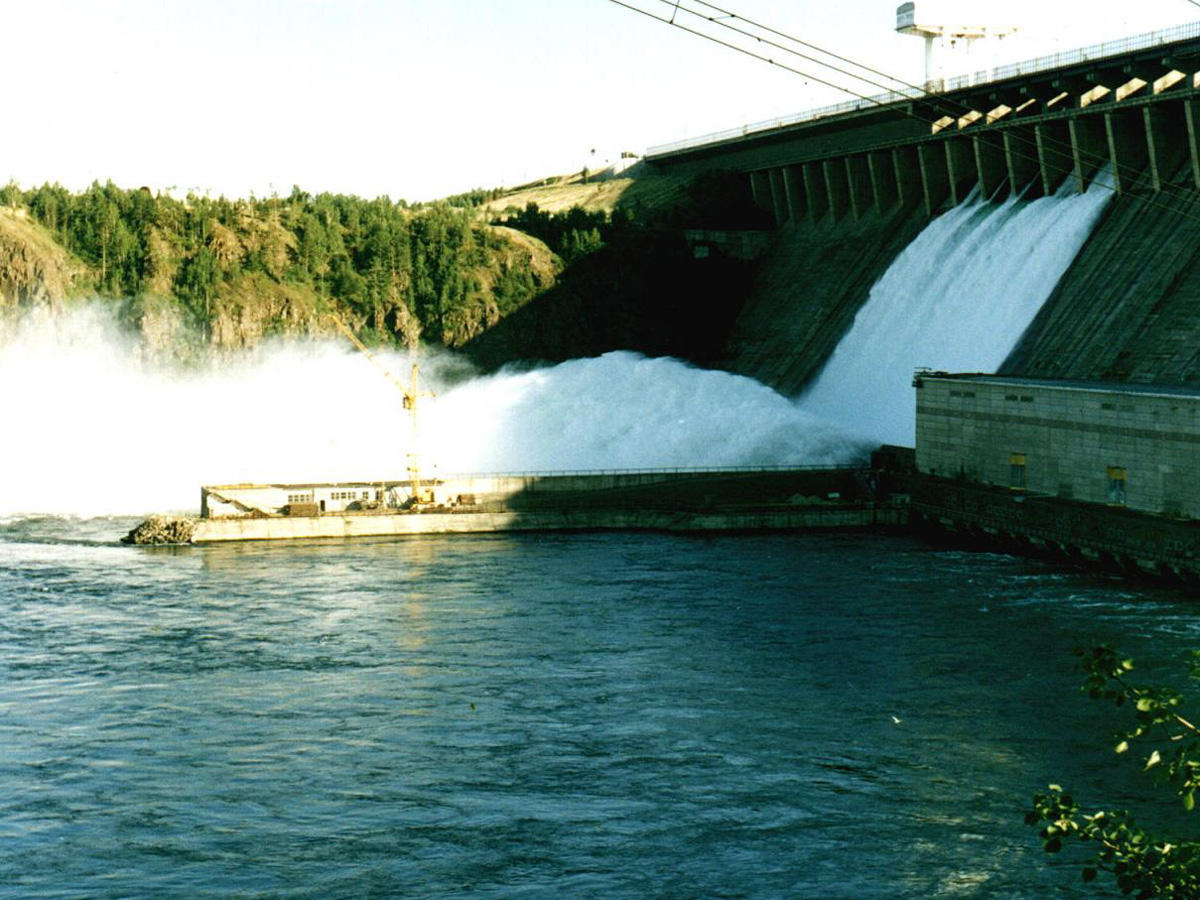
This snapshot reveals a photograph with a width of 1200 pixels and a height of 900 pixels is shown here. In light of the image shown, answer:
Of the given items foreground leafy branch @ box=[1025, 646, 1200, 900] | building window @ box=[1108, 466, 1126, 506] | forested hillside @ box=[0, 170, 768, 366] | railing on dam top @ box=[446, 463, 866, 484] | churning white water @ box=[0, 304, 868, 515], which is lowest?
foreground leafy branch @ box=[1025, 646, 1200, 900]

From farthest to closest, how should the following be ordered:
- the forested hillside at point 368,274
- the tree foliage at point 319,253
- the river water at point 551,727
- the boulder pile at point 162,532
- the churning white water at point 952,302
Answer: the tree foliage at point 319,253 → the forested hillside at point 368,274 → the churning white water at point 952,302 → the boulder pile at point 162,532 → the river water at point 551,727

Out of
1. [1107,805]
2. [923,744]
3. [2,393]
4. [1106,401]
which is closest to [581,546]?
[1106,401]

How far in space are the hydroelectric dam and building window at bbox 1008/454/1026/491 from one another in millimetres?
69

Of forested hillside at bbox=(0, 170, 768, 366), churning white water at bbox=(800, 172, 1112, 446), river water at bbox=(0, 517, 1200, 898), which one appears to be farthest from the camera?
forested hillside at bbox=(0, 170, 768, 366)

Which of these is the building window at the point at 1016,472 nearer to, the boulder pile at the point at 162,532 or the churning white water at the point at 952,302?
the churning white water at the point at 952,302

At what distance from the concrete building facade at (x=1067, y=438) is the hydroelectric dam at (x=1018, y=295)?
0.30ft

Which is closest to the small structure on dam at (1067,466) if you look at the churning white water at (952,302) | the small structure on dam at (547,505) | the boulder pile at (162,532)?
the small structure on dam at (547,505)

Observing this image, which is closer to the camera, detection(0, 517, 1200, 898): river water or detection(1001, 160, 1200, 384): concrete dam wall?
detection(0, 517, 1200, 898): river water

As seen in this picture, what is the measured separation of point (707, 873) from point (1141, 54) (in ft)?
213

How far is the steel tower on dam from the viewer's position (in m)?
79.6

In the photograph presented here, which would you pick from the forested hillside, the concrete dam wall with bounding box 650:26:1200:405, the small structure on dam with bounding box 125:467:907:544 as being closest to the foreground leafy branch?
the concrete dam wall with bounding box 650:26:1200:405

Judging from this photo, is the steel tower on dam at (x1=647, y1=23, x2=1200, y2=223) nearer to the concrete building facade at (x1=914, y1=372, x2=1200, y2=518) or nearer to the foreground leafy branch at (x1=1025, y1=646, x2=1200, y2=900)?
the concrete building facade at (x1=914, y1=372, x2=1200, y2=518)

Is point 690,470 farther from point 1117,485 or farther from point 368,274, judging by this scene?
point 368,274

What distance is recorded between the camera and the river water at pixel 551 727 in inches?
1260
